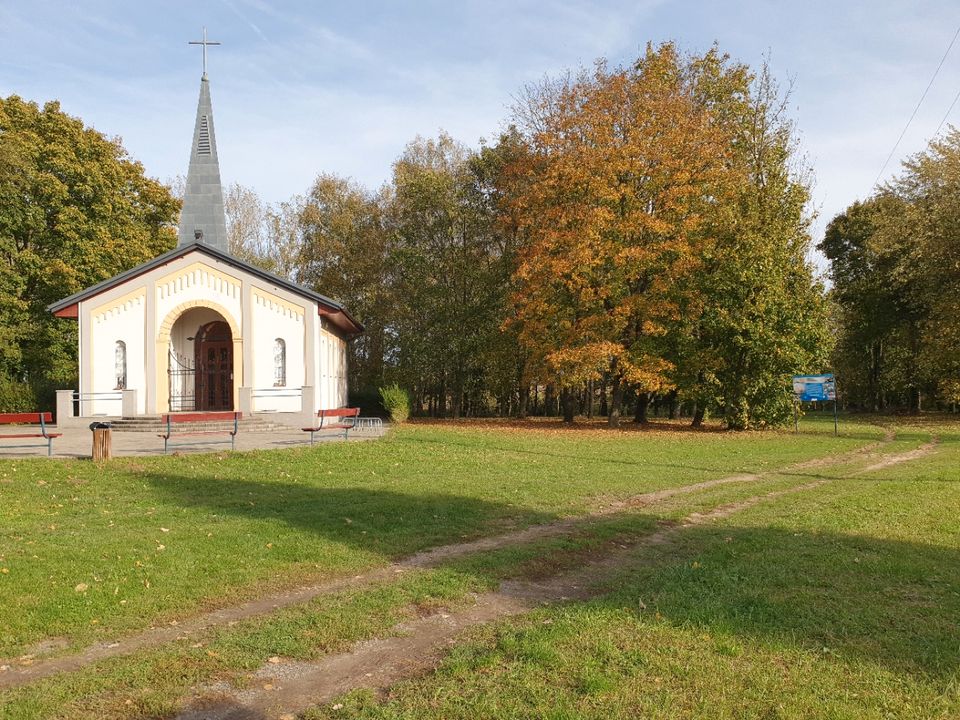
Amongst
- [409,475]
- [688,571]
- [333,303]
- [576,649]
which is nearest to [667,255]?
[333,303]

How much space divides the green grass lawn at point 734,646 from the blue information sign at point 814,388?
19960 millimetres

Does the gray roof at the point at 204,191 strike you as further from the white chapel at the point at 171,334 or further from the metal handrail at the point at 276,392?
the metal handrail at the point at 276,392

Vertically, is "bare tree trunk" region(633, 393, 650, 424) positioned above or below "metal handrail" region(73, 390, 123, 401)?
below

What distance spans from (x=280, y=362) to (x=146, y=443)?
8.39m

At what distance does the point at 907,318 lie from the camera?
44125mm

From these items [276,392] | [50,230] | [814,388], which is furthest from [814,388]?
[50,230]

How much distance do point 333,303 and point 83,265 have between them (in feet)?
48.8

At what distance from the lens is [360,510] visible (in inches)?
408

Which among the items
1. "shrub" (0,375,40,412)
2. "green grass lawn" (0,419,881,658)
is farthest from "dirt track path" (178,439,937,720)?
"shrub" (0,375,40,412)

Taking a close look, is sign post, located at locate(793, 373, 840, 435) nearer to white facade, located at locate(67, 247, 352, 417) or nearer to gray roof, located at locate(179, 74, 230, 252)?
white facade, located at locate(67, 247, 352, 417)

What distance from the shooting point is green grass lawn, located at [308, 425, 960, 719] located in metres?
4.18

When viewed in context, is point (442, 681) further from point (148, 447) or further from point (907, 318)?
point (907, 318)

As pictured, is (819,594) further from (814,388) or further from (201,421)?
(814,388)

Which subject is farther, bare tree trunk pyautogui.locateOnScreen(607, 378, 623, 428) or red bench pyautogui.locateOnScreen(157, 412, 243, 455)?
bare tree trunk pyautogui.locateOnScreen(607, 378, 623, 428)
